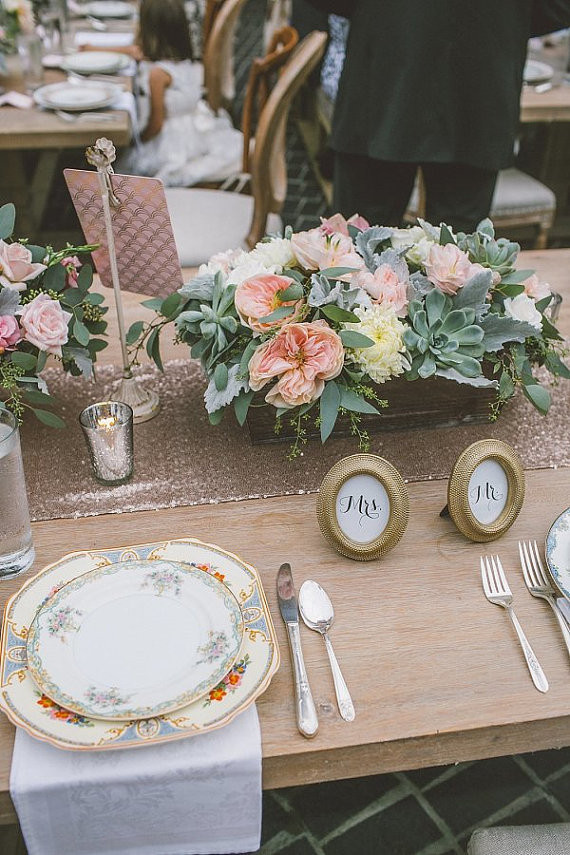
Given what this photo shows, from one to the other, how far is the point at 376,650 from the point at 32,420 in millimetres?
680

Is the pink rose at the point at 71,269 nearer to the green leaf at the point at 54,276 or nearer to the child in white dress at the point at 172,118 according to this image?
the green leaf at the point at 54,276

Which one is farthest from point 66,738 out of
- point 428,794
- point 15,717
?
point 428,794

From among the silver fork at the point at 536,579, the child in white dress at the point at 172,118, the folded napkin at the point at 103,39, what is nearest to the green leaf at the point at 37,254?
the silver fork at the point at 536,579

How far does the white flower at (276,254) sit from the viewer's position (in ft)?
3.85

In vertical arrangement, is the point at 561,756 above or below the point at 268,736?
below

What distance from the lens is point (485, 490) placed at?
99 cm

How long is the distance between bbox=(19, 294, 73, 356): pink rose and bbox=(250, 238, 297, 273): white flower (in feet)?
0.98

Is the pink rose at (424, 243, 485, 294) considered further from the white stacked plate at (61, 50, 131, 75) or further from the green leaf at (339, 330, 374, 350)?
the white stacked plate at (61, 50, 131, 75)

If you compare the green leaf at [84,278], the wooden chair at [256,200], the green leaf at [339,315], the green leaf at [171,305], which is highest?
the green leaf at [339,315]

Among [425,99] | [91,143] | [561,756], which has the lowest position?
[561,756]

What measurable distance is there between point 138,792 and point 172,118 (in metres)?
2.76

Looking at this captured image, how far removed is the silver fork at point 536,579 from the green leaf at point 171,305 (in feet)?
1.93

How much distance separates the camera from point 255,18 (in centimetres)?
773

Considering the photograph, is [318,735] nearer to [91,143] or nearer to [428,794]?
[428,794]
